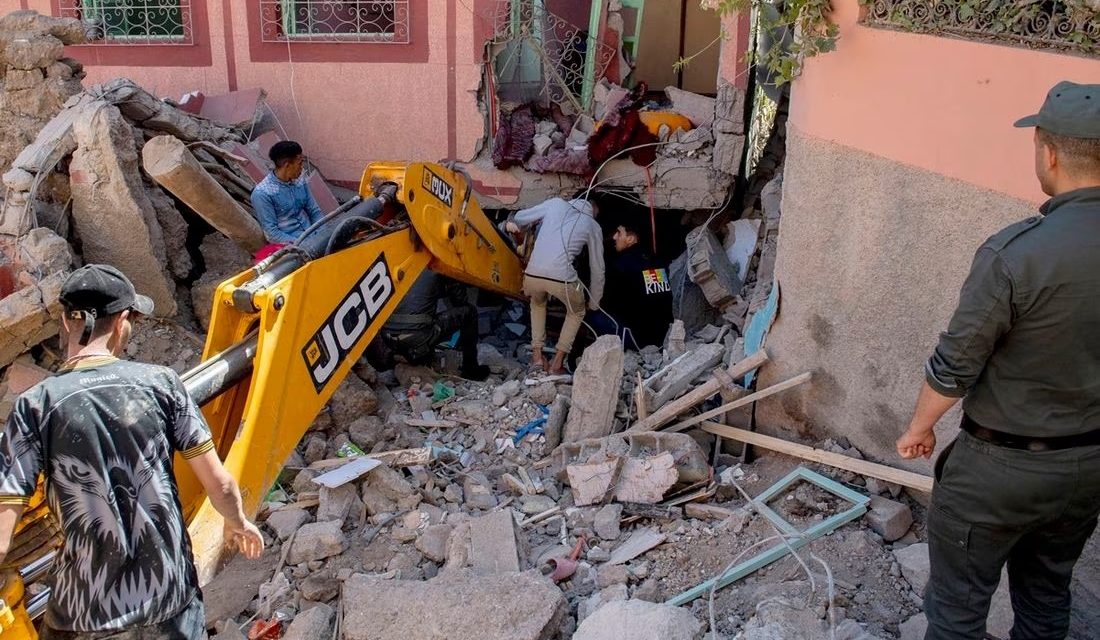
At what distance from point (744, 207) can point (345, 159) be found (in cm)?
412

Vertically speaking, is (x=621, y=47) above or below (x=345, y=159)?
above

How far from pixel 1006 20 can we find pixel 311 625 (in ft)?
12.8

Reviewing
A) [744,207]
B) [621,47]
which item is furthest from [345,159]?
[744,207]

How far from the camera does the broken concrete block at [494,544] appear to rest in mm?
4520

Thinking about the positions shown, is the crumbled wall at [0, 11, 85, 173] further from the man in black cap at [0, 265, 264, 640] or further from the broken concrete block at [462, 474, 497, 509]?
the man in black cap at [0, 265, 264, 640]

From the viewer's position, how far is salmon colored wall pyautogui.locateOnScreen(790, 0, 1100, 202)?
3.83 metres

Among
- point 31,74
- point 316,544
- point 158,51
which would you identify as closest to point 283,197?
point 31,74

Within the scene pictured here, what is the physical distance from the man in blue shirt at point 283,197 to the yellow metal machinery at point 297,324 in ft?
3.78

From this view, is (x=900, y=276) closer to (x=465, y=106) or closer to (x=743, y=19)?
(x=743, y=19)

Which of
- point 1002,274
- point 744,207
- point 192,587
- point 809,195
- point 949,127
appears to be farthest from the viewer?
point 744,207

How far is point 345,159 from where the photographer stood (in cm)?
1002

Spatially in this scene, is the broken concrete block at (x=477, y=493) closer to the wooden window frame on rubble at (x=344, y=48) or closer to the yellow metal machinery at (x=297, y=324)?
the yellow metal machinery at (x=297, y=324)

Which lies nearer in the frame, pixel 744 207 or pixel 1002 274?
pixel 1002 274

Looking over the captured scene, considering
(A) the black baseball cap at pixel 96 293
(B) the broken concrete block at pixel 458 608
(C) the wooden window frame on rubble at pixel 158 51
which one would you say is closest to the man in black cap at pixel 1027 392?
(B) the broken concrete block at pixel 458 608
